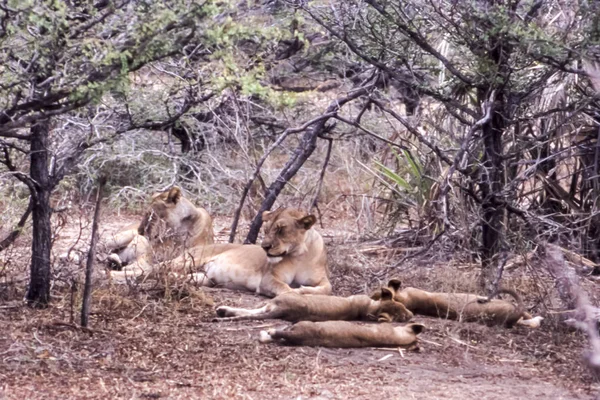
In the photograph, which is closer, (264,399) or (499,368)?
(264,399)

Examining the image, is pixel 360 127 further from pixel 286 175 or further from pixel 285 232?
pixel 286 175

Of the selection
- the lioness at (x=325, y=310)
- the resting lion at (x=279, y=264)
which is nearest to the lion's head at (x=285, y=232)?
the resting lion at (x=279, y=264)

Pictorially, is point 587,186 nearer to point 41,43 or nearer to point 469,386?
point 469,386

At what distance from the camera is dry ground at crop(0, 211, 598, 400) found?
16.6 ft

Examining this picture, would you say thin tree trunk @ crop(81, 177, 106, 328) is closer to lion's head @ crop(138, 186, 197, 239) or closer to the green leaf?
lion's head @ crop(138, 186, 197, 239)

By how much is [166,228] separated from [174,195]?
13.6 inches

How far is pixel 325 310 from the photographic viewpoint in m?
6.51

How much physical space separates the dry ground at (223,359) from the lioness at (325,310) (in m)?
0.10

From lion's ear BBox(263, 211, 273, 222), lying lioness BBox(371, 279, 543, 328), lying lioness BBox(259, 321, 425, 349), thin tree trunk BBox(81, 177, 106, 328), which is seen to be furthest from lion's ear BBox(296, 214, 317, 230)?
thin tree trunk BBox(81, 177, 106, 328)

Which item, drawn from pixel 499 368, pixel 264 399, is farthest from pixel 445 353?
pixel 264 399

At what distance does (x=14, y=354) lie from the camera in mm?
5422

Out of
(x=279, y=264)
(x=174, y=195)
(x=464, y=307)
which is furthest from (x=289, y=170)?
(x=464, y=307)

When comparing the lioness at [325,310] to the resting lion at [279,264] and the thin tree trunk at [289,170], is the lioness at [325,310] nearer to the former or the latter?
the resting lion at [279,264]

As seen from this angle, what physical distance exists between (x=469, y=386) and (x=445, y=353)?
714 millimetres
